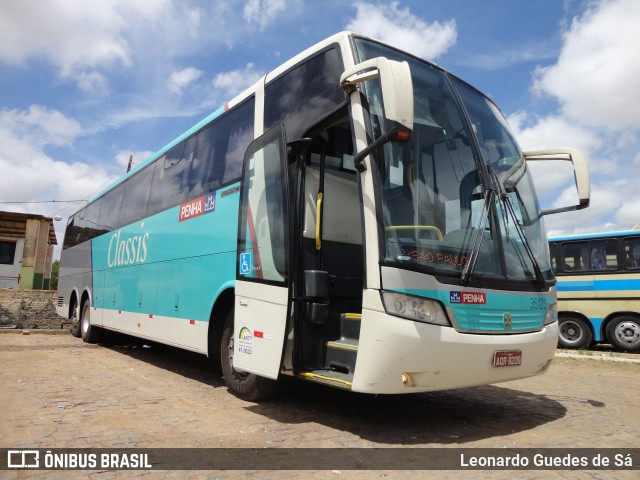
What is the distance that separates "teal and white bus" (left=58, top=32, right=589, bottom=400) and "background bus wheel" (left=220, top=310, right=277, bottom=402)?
2 centimetres

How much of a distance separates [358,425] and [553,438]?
1787 millimetres

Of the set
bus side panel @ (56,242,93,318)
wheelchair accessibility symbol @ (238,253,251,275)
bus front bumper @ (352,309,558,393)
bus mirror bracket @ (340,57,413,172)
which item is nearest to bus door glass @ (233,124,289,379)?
wheelchair accessibility symbol @ (238,253,251,275)

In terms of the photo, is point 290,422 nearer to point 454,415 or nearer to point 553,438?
point 454,415

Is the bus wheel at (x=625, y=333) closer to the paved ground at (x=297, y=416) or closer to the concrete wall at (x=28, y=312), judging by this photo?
the paved ground at (x=297, y=416)

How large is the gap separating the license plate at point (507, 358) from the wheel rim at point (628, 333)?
9.45m

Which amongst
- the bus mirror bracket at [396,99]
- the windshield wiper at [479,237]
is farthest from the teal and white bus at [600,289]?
the bus mirror bracket at [396,99]

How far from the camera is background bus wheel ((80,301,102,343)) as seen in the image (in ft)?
41.3

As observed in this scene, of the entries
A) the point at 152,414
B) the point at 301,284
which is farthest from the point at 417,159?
the point at 152,414

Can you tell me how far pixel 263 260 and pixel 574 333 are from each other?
1111cm

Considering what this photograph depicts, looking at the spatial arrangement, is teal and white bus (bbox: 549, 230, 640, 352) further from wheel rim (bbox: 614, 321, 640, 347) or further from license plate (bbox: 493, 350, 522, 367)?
license plate (bbox: 493, 350, 522, 367)

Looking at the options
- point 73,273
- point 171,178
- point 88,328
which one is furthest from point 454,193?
point 73,273

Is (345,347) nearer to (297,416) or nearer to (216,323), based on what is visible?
(297,416)

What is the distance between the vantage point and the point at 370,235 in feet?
13.8

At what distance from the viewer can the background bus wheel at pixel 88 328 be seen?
12.6 m
